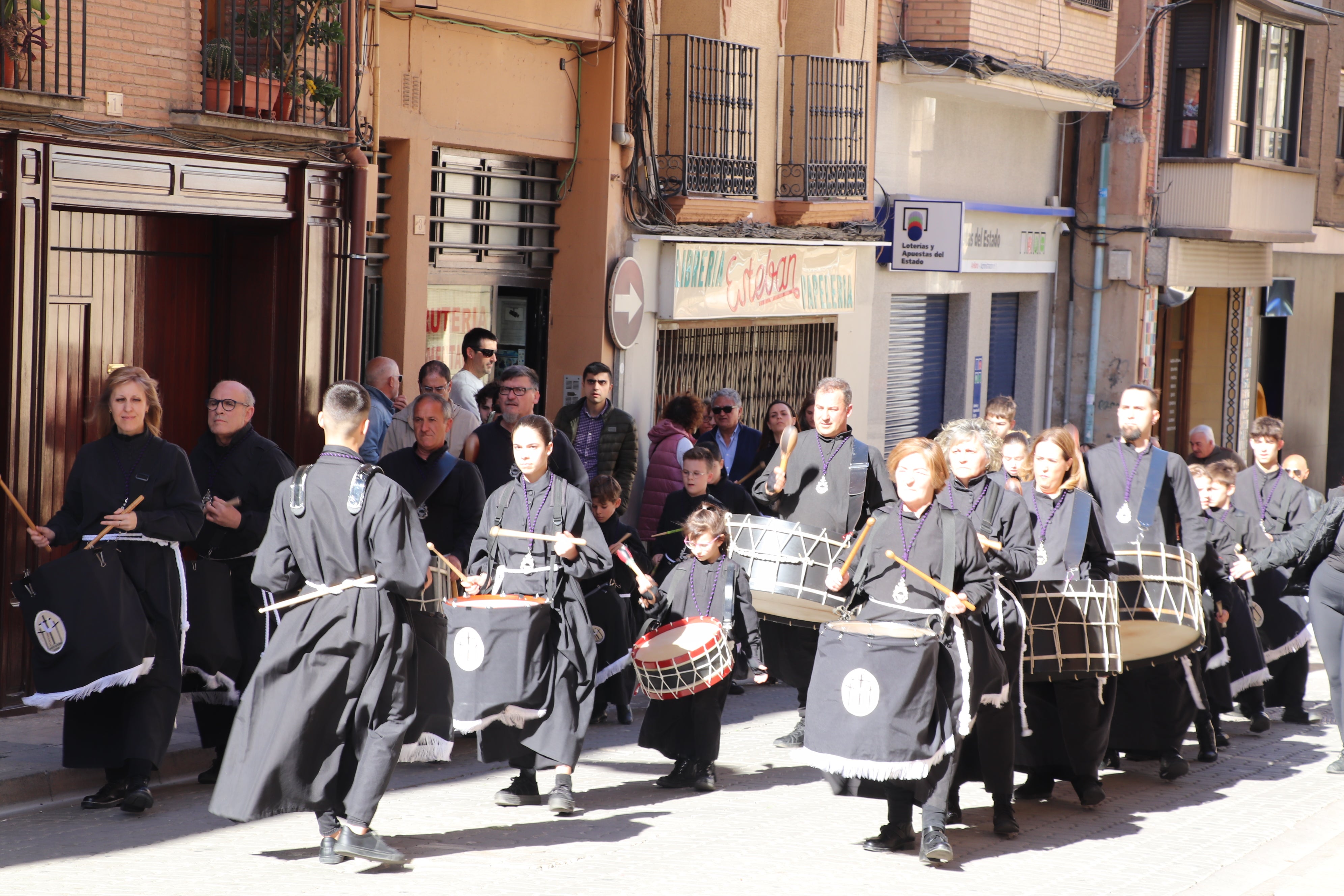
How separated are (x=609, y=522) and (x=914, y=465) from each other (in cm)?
334

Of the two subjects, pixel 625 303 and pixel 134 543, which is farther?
pixel 625 303

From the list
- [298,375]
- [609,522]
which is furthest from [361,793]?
[298,375]

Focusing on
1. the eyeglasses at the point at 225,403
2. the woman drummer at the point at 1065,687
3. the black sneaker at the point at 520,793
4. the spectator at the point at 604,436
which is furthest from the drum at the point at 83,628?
the spectator at the point at 604,436

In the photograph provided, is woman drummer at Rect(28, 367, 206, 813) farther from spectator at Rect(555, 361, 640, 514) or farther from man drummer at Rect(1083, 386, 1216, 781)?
man drummer at Rect(1083, 386, 1216, 781)

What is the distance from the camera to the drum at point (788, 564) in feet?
26.4

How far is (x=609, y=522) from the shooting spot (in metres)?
10.1

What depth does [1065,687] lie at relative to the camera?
Result: 26.6 ft

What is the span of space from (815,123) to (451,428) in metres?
7.64

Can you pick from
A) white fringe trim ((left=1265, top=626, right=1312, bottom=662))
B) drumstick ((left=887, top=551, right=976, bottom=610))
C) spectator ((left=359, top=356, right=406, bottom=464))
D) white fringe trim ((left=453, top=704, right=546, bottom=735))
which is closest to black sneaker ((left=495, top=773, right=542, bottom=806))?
white fringe trim ((left=453, top=704, right=546, bottom=735))

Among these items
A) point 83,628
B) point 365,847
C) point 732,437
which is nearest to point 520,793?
point 365,847

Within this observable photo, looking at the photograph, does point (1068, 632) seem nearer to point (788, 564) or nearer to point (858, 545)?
point (858, 545)

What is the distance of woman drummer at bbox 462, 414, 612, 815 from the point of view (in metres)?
7.60

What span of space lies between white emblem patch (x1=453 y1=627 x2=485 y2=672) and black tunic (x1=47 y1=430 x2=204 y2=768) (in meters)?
1.39

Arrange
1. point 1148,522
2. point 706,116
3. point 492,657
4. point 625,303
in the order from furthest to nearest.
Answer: point 706,116 < point 625,303 < point 1148,522 < point 492,657
